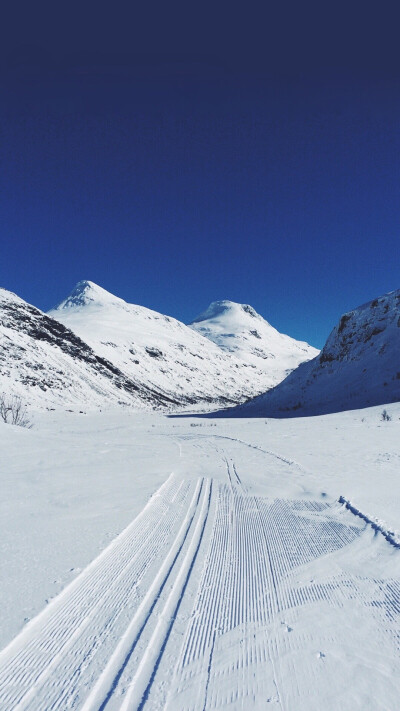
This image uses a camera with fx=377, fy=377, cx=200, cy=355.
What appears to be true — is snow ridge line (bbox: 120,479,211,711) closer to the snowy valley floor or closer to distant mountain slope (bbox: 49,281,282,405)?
the snowy valley floor

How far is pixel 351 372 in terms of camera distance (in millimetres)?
40500

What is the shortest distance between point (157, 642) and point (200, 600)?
1.97 ft

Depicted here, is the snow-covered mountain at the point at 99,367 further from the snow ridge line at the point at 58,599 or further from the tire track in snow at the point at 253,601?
the tire track in snow at the point at 253,601

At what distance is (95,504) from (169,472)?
296cm

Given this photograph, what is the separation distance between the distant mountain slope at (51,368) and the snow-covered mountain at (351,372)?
32.8 meters

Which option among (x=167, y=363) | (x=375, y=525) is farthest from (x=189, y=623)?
(x=167, y=363)

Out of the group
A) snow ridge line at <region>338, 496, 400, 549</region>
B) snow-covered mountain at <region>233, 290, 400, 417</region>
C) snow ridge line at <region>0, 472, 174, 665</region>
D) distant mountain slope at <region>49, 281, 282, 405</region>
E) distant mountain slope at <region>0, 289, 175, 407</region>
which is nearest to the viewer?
snow ridge line at <region>0, 472, 174, 665</region>

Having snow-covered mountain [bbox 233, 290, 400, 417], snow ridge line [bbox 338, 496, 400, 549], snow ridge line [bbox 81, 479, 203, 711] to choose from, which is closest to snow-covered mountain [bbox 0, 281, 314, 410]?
snow-covered mountain [bbox 233, 290, 400, 417]

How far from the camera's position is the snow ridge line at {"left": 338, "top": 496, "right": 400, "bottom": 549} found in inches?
163

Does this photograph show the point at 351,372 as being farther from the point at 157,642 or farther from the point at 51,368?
the point at 51,368

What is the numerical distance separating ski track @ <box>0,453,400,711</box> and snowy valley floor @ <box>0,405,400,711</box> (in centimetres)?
1

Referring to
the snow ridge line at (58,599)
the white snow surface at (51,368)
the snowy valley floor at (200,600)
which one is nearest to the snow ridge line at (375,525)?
the snowy valley floor at (200,600)

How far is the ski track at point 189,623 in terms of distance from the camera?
7.04ft

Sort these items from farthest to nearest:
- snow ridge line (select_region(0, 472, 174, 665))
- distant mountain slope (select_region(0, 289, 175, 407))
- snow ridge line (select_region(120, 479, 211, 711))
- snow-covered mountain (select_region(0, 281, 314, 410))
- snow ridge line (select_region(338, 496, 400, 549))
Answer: snow-covered mountain (select_region(0, 281, 314, 410)) < distant mountain slope (select_region(0, 289, 175, 407)) < snow ridge line (select_region(338, 496, 400, 549)) < snow ridge line (select_region(0, 472, 174, 665)) < snow ridge line (select_region(120, 479, 211, 711))
